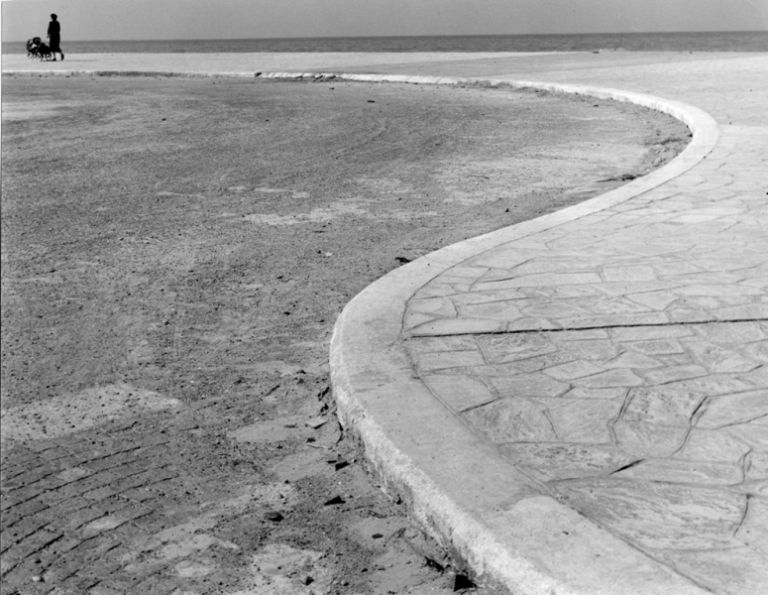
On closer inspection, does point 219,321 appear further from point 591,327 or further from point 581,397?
point 581,397

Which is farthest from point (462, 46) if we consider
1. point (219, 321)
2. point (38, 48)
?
point (219, 321)

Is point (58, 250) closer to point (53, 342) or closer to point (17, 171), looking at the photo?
point (53, 342)

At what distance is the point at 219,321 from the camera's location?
454 centimetres

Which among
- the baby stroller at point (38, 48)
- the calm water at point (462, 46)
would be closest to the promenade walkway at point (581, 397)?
the baby stroller at point (38, 48)

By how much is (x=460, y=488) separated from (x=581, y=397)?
2.74 feet

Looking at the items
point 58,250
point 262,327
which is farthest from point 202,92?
point 262,327

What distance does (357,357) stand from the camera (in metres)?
3.79

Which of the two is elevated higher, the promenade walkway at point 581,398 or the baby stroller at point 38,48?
the baby stroller at point 38,48

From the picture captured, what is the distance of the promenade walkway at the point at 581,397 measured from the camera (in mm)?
2447

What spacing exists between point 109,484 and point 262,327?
1.59m

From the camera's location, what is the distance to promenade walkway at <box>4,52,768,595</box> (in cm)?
245

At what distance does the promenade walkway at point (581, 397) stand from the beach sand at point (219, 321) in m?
0.20

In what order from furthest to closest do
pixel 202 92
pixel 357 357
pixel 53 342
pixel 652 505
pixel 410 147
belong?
1. pixel 202 92
2. pixel 410 147
3. pixel 53 342
4. pixel 357 357
5. pixel 652 505

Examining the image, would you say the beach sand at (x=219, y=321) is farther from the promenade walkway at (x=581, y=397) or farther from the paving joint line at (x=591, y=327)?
the paving joint line at (x=591, y=327)
